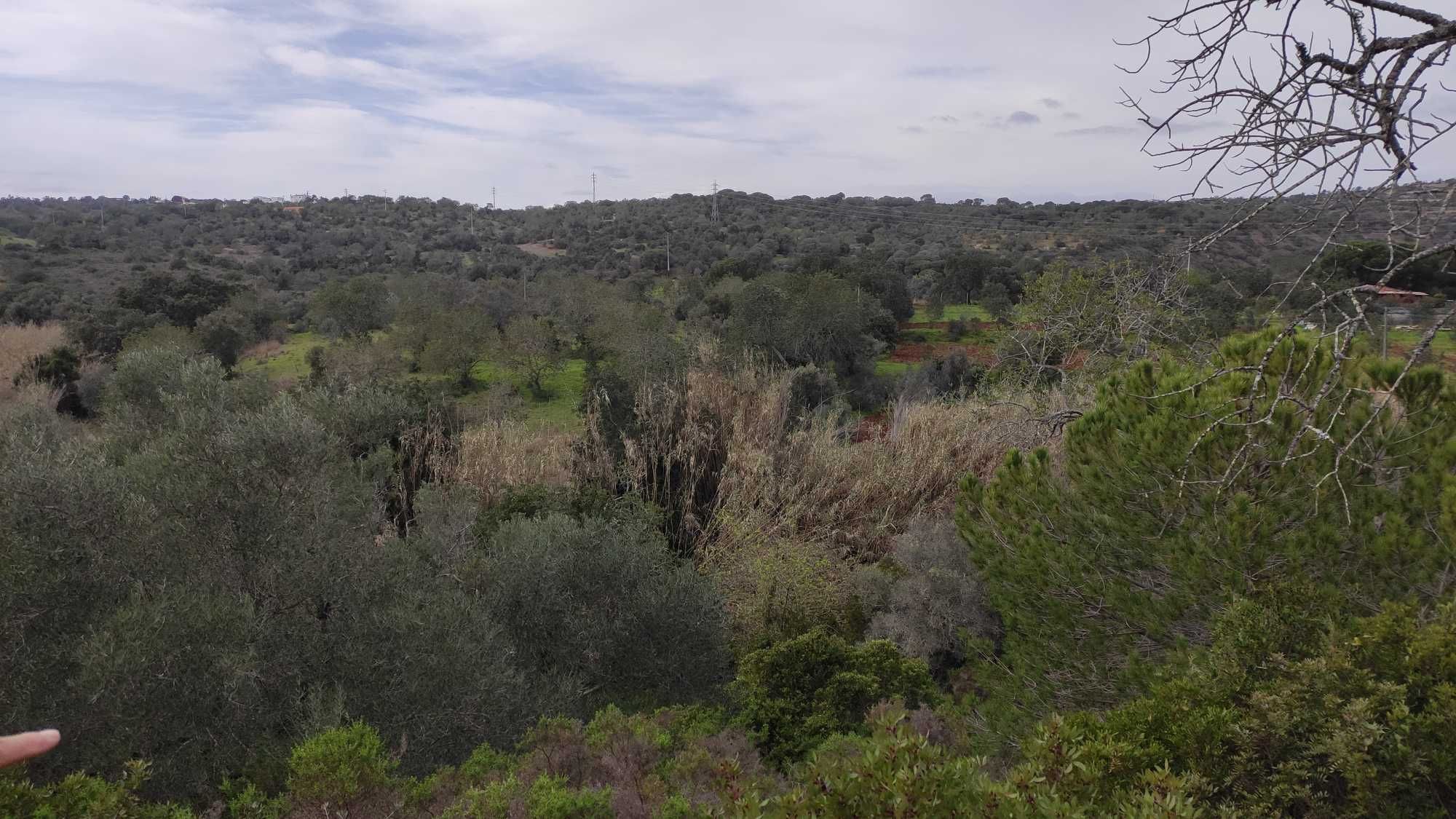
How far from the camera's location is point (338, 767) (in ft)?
13.9

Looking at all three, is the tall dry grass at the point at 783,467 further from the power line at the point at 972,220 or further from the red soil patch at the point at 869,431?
the power line at the point at 972,220

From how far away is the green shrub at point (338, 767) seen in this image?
409 cm

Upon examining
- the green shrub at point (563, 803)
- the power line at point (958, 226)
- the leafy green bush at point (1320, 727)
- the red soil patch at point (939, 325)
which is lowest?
the green shrub at point (563, 803)

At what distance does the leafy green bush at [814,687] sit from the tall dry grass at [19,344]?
2164 centimetres

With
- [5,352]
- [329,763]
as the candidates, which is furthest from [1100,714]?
[5,352]

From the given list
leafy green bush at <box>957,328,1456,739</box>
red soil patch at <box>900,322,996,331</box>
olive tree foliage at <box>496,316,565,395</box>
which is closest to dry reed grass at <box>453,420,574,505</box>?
leafy green bush at <box>957,328,1456,739</box>

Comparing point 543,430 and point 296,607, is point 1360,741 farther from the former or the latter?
point 543,430

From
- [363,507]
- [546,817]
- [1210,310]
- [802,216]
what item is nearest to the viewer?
[546,817]

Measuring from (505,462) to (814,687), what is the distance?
700cm

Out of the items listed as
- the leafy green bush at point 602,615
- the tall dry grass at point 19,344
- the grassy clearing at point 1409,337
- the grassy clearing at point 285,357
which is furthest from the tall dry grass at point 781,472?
the tall dry grass at point 19,344

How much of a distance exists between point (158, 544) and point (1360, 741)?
289 inches

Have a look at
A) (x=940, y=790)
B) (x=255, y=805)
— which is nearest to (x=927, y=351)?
(x=255, y=805)

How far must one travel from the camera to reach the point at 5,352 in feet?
73.3

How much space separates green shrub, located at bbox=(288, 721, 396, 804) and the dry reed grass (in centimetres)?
725
